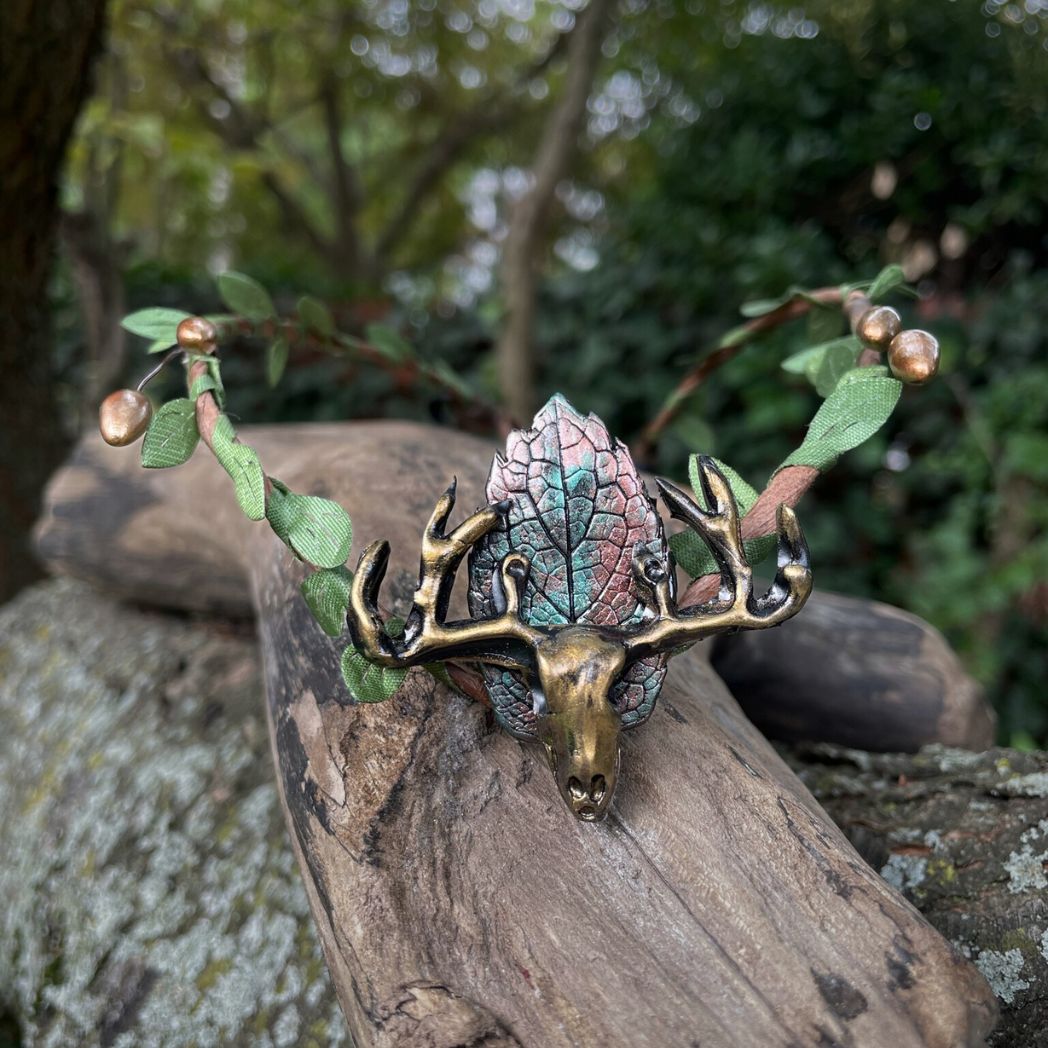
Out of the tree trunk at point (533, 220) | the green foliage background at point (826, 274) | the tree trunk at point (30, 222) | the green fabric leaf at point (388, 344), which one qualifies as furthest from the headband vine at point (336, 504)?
the tree trunk at point (533, 220)

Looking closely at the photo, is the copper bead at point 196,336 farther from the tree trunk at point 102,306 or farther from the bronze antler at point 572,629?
the tree trunk at point 102,306

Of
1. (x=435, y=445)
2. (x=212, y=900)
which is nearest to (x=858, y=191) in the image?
(x=435, y=445)

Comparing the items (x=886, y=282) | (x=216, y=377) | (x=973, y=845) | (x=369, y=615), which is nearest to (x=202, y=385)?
(x=216, y=377)

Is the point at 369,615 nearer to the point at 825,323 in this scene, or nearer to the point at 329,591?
the point at 329,591

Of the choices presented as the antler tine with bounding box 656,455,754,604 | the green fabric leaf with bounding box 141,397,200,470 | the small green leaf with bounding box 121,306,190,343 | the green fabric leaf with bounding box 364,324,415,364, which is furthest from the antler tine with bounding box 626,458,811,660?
the green fabric leaf with bounding box 364,324,415,364

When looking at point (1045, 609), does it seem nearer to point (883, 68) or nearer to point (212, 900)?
point (883, 68)
